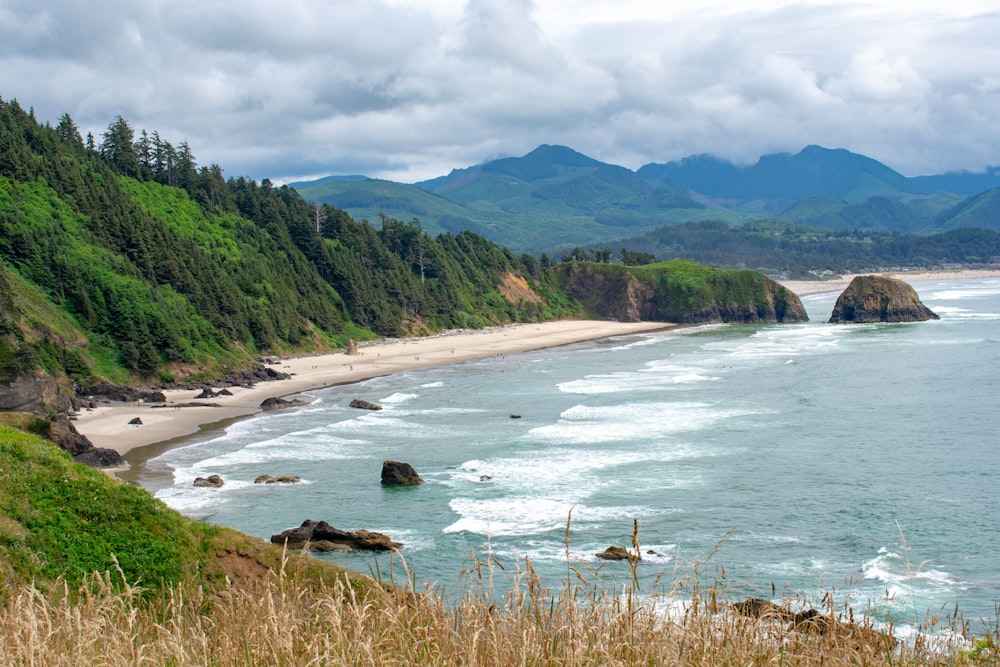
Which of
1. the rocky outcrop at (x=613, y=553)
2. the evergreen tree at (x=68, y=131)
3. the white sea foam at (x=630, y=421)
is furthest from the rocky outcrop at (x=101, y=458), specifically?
the evergreen tree at (x=68, y=131)

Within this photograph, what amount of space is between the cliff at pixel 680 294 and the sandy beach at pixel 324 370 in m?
3.54

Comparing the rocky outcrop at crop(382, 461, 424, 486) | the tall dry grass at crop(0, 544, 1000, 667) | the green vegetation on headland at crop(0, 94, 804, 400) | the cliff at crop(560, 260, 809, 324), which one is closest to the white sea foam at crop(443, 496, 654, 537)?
the rocky outcrop at crop(382, 461, 424, 486)

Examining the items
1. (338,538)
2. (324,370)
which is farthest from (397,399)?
(338,538)

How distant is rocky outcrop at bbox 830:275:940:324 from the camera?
9550cm

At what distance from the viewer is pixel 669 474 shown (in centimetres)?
3011

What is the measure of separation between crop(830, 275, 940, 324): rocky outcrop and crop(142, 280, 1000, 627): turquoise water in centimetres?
3973

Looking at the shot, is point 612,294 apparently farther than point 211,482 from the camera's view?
Yes

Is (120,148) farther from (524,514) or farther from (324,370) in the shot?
(524,514)

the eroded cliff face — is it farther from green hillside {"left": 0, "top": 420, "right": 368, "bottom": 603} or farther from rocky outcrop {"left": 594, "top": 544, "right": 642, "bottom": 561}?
green hillside {"left": 0, "top": 420, "right": 368, "bottom": 603}

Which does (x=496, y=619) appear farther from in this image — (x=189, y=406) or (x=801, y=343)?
(x=801, y=343)

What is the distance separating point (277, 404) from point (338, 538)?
25408 millimetres

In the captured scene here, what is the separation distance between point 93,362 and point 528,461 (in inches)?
1145

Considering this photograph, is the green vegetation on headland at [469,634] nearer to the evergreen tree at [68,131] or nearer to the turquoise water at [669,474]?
the turquoise water at [669,474]

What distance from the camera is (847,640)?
19.3 feet
